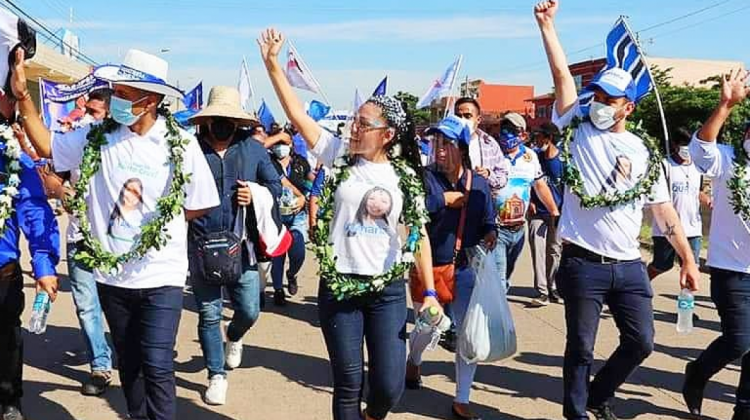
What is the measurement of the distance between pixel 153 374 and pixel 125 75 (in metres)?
1.42

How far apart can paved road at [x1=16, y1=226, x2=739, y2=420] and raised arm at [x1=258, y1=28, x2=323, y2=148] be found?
6.73 ft

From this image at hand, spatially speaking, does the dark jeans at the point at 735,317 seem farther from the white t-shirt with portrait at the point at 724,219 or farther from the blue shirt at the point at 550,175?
the blue shirt at the point at 550,175

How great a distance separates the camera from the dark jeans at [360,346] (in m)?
3.99

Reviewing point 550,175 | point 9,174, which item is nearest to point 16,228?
point 9,174

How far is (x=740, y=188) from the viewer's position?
16.0ft

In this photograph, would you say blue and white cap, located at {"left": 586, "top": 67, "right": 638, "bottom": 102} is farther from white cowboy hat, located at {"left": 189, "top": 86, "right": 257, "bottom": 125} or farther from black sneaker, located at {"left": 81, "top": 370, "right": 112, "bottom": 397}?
black sneaker, located at {"left": 81, "top": 370, "right": 112, "bottom": 397}

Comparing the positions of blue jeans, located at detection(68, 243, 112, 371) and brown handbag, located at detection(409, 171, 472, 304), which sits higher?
brown handbag, located at detection(409, 171, 472, 304)

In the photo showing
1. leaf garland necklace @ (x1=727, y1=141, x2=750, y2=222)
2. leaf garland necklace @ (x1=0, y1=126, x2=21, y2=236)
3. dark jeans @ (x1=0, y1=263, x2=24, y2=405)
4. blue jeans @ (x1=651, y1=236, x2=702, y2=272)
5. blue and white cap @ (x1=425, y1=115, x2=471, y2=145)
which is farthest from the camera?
blue jeans @ (x1=651, y1=236, x2=702, y2=272)

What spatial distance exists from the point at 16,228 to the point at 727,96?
404 cm

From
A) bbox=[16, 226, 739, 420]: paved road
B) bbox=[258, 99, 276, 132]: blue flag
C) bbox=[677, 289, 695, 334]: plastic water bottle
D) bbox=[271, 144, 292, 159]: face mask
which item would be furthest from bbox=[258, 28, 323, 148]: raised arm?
bbox=[258, 99, 276, 132]: blue flag

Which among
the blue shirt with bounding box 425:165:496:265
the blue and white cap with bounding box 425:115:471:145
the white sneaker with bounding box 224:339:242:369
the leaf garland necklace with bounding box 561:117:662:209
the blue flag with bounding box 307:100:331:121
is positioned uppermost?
the blue flag with bounding box 307:100:331:121

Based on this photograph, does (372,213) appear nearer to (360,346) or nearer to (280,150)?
(360,346)

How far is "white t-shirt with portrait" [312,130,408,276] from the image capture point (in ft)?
13.1

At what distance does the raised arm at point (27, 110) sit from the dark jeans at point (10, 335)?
0.85 meters
